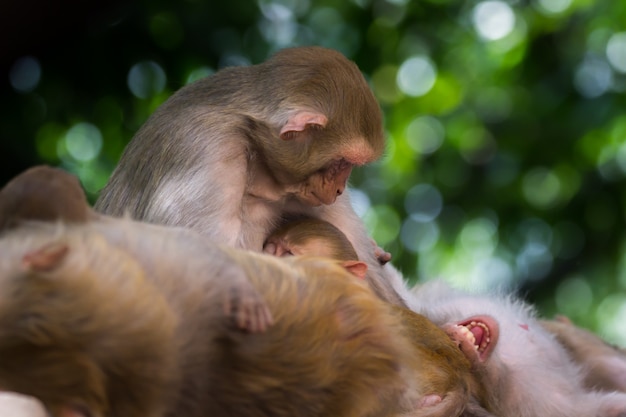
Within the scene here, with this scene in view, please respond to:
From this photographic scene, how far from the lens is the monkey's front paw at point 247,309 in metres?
1.58

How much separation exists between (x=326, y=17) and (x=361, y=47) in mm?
399

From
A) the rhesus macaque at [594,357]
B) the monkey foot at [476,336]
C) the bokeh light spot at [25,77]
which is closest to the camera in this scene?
the monkey foot at [476,336]

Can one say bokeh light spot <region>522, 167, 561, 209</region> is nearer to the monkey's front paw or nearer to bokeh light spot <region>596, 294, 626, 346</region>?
bokeh light spot <region>596, 294, 626, 346</region>

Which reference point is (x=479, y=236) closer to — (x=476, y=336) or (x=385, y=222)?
(x=385, y=222)

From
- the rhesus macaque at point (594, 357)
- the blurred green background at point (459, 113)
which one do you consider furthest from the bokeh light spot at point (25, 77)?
the rhesus macaque at point (594, 357)

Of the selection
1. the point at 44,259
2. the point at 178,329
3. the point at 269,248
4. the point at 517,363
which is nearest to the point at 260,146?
the point at 269,248

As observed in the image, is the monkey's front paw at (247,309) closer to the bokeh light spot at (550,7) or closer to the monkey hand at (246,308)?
the monkey hand at (246,308)

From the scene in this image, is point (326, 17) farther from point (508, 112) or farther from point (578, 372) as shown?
point (578, 372)

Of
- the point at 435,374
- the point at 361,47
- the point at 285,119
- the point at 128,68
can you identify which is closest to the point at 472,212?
the point at 361,47

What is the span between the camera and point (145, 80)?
7074 millimetres

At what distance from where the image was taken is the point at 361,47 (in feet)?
25.7

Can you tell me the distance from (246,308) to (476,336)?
134 centimetres

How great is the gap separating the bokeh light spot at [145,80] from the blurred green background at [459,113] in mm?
11

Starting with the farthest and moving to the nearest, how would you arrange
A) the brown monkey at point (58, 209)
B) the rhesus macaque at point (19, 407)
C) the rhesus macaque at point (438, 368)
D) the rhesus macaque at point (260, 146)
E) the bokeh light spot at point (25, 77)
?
the bokeh light spot at point (25, 77)
the rhesus macaque at point (260, 146)
the rhesus macaque at point (438, 368)
the rhesus macaque at point (19, 407)
the brown monkey at point (58, 209)
